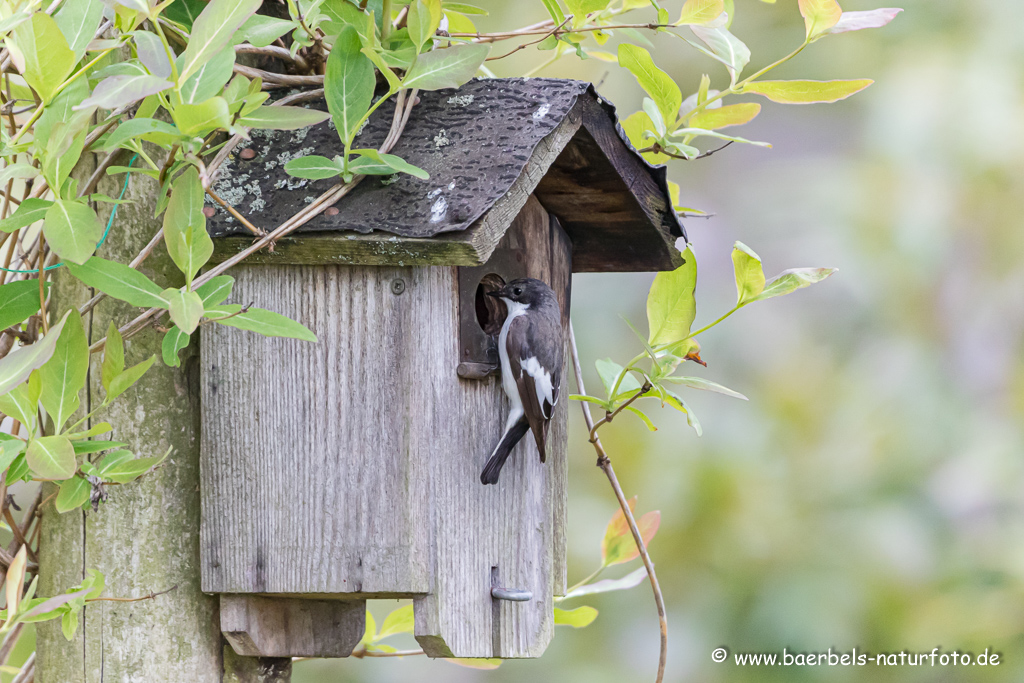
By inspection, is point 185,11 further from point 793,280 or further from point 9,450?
point 793,280

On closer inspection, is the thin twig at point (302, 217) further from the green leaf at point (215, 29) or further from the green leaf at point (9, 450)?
the green leaf at point (215, 29)

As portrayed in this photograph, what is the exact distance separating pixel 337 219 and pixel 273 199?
0.14 meters

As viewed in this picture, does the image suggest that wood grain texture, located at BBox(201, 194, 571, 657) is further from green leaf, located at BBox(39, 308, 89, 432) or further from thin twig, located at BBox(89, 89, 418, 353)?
green leaf, located at BBox(39, 308, 89, 432)

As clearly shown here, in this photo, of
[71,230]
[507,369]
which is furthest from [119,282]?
[507,369]

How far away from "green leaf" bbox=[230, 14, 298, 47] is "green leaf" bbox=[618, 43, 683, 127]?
25.1 inches

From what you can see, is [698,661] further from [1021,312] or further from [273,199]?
[273,199]

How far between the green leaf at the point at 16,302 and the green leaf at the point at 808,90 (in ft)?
3.85

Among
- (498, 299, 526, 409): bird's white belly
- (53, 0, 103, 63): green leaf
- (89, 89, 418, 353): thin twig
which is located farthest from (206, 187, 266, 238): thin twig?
(498, 299, 526, 409): bird's white belly

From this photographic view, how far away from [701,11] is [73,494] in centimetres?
122

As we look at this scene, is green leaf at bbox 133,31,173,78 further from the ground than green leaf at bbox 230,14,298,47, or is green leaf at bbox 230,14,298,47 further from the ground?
green leaf at bbox 133,31,173,78

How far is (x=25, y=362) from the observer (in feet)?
3.64

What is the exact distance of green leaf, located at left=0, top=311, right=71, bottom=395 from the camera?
110 centimetres

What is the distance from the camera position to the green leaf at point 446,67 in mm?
1392

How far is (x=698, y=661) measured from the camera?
14.0ft
